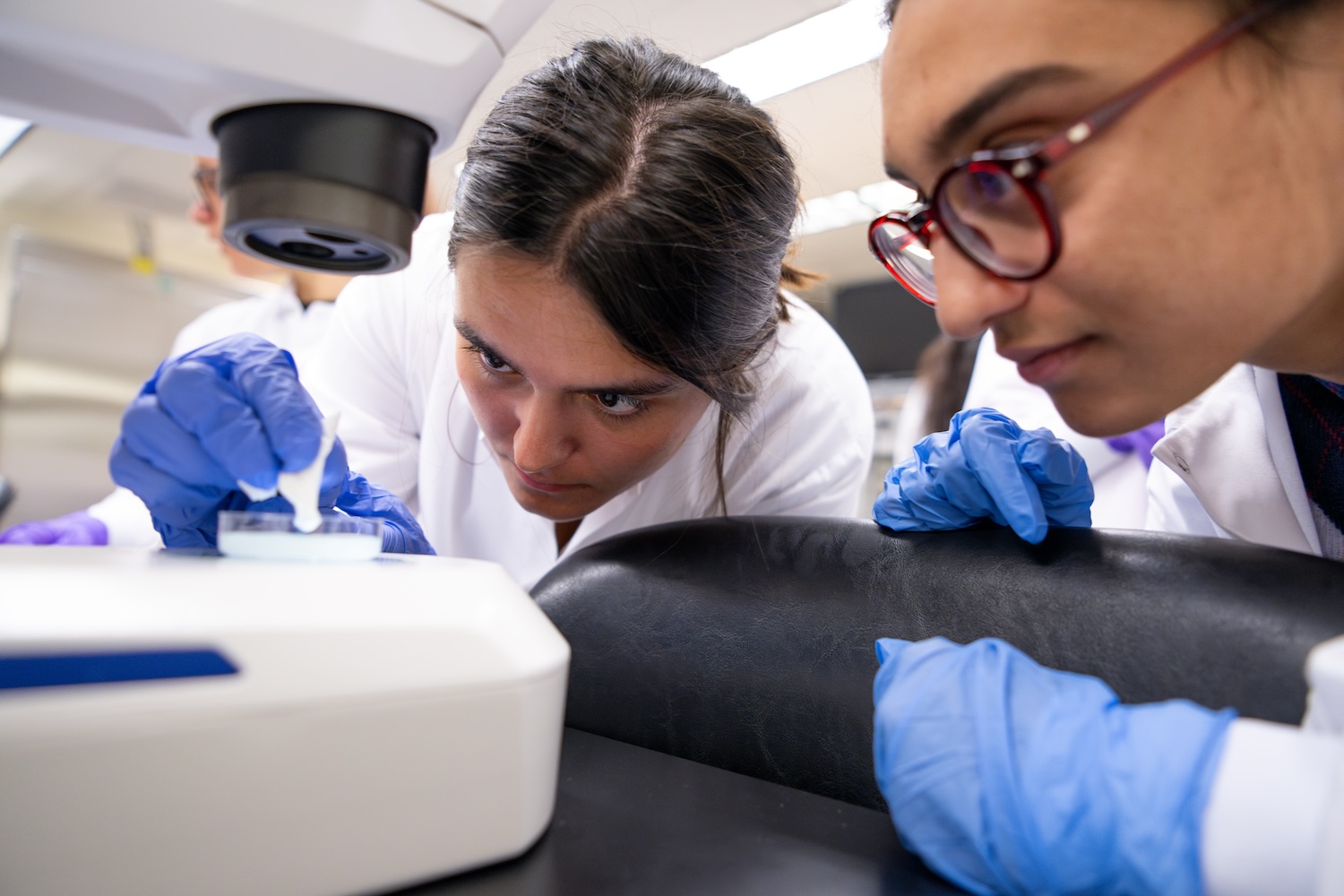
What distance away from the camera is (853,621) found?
582mm

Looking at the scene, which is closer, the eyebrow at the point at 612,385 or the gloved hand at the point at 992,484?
the gloved hand at the point at 992,484

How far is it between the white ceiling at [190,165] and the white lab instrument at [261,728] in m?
1.62

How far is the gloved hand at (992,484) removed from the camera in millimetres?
625

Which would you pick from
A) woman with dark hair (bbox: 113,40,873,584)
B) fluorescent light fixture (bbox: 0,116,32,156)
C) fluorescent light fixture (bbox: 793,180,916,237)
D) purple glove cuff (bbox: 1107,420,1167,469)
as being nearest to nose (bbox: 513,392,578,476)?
woman with dark hair (bbox: 113,40,873,584)

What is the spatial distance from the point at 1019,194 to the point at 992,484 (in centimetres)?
23

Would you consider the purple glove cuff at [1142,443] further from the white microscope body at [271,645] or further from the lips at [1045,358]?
the white microscope body at [271,645]

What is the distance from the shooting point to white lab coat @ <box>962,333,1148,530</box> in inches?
50.6

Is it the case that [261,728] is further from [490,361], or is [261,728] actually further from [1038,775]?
[490,361]

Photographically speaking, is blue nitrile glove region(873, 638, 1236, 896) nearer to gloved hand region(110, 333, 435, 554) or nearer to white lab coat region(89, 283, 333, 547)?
gloved hand region(110, 333, 435, 554)

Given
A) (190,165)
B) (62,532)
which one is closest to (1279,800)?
(62,532)

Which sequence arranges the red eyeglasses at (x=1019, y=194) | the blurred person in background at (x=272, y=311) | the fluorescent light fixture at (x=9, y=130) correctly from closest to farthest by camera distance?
1. the red eyeglasses at (x=1019, y=194)
2. the fluorescent light fixture at (x=9, y=130)
3. the blurred person in background at (x=272, y=311)

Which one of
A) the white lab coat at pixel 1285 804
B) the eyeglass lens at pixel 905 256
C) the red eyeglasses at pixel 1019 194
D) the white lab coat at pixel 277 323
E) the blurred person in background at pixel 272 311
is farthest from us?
the white lab coat at pixel 277 323

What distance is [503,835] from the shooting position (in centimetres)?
42

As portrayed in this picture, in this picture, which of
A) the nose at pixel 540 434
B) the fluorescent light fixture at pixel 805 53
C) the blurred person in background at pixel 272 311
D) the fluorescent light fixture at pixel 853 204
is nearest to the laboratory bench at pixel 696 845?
the nose at pixel 540 434
